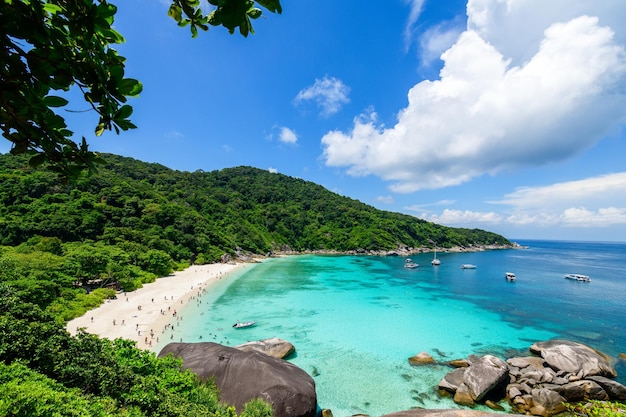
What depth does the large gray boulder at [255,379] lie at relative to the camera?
13.6 meters

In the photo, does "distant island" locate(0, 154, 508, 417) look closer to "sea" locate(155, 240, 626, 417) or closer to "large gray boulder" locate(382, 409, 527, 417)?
"large gray boulder" locate(382, 409, 527, 417)

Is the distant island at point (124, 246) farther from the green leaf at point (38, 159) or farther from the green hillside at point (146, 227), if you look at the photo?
the green leaf at point (38, 159)

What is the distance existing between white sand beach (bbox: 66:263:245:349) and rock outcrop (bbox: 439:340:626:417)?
23093 mm

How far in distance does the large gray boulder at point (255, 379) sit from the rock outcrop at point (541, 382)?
987 cm

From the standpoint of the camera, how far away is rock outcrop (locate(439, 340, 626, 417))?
1623 centimetres

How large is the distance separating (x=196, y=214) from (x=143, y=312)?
5383 centimetres

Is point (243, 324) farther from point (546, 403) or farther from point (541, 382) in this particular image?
point (541, 382)

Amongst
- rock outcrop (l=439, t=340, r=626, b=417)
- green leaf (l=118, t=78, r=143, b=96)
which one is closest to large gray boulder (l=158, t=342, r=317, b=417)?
rock outcrop (l=439, t=340, r=626, b=417)

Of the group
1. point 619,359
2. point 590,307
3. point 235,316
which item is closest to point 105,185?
point 235,316

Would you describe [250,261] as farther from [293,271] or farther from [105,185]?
[105,185]

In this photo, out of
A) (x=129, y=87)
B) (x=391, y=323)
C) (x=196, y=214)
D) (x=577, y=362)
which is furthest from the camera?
(x=196, y=214)

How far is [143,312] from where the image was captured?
99.8ft

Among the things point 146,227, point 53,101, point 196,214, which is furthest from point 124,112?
point 196,214

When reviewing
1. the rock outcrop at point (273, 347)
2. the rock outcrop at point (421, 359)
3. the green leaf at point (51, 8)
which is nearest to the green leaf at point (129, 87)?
the green leaf at point (51, 8)
